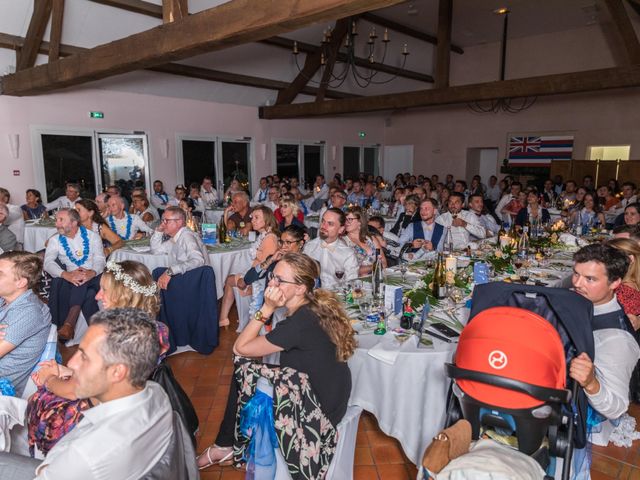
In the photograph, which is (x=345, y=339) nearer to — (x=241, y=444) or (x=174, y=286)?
(x=241, y=444)

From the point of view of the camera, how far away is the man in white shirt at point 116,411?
4.25 feet

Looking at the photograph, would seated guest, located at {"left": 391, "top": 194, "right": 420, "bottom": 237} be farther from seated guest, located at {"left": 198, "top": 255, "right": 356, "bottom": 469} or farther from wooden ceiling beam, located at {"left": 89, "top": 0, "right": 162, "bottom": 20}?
wooden ceiling beam, located at {"left": 89, "top": 0, "right": 162, "bottom": 20}

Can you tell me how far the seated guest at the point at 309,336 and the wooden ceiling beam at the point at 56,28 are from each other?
659 cm

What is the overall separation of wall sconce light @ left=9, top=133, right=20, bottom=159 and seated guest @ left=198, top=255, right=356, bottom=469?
8281 millimetres

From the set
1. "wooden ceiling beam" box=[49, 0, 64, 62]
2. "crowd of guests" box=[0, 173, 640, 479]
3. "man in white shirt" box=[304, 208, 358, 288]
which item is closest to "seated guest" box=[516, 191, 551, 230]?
"crowd of guests" box=[0, 173, 640, 479]

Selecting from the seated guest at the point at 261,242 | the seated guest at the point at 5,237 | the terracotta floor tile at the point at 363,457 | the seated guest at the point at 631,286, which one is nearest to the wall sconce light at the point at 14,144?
the seated guest at the point at 5,237

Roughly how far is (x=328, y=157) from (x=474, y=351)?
13.4 metres

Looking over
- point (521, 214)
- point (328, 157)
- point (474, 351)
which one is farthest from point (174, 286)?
point (328, 157)

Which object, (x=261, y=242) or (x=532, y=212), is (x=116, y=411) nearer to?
(x=261, y=242)

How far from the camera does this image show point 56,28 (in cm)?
673

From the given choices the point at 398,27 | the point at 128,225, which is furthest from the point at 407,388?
the point at 398,27

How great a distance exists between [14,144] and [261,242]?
21.7 ft

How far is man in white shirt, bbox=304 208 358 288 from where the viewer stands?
3842 millimetres

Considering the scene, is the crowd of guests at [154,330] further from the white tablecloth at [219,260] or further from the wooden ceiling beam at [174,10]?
the wooden ceiling beam at [174,10]
